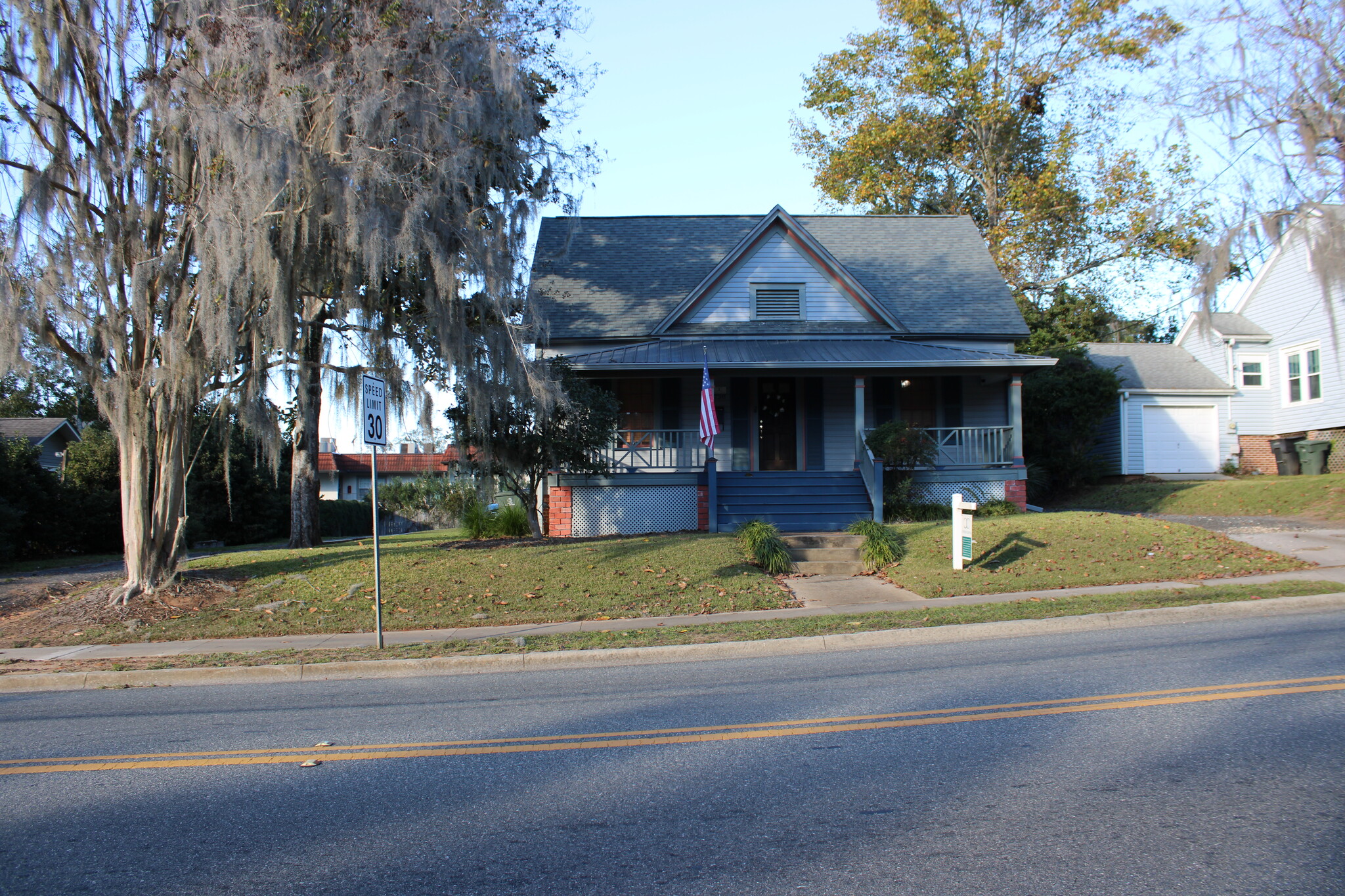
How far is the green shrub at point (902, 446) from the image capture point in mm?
17625

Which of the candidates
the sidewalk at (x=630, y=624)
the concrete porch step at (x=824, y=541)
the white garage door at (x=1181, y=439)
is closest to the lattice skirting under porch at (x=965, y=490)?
the concrete porch step at (x=824, y=541)

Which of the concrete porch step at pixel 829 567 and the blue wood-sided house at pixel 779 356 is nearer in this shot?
the concrete porch step at pixel 829 567

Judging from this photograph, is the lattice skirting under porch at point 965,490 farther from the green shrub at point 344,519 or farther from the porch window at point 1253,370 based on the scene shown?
the green shrub at point 344,519

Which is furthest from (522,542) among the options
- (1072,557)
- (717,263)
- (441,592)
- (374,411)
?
(717,263)

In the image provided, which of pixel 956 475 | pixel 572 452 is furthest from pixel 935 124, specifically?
pixel 572 452

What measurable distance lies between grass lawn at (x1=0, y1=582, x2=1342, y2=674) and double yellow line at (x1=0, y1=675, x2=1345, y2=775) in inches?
129

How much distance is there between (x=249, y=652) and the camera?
9570 millimetres

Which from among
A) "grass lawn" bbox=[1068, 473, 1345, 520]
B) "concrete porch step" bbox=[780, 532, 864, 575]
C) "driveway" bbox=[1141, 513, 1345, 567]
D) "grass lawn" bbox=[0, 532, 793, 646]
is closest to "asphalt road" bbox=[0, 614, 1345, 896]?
"grass lawn" bbox=[0, 532, 793, 646]

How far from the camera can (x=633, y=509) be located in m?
18.3

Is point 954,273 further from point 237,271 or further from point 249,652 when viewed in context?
point 249,652

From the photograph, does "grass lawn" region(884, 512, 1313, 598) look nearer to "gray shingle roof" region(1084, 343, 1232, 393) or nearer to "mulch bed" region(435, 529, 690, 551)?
"mulch bed" region(435, 529, 690, 551)

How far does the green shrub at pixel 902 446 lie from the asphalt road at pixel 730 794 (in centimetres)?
1028

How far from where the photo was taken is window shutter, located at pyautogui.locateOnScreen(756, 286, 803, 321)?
21656 mm

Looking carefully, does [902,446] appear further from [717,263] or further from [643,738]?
[643,738]
